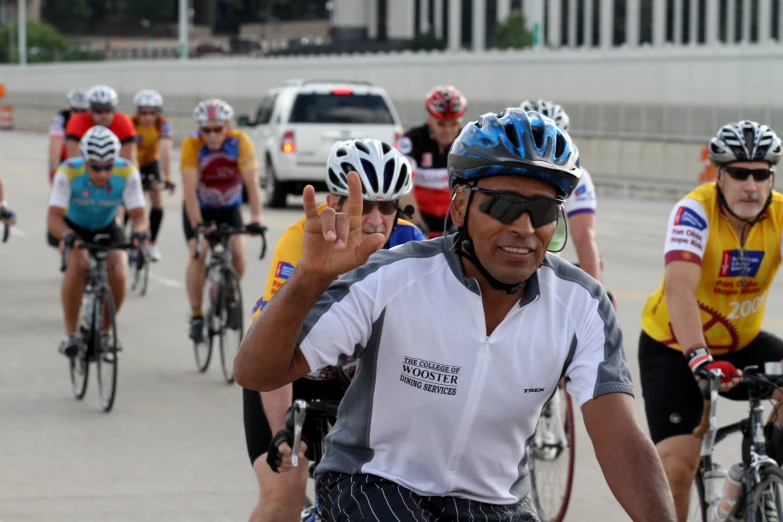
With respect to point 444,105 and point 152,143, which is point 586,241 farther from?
point 152,143

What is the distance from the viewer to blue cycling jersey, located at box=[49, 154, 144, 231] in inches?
430

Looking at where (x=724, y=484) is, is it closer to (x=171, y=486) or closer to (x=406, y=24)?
(x=171, y=486)

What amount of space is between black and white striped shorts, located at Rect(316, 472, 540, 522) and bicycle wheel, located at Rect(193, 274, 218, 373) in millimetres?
7420

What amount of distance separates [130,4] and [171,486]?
15456cm

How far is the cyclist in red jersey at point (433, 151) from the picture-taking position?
9633 mm

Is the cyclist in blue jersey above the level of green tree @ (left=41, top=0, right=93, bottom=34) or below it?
below

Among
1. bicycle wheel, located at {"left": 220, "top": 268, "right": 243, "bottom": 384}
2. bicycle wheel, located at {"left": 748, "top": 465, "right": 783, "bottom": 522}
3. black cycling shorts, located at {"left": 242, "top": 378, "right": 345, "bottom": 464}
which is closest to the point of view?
bicycle wheel, located at {"left": 748, "top": 465, "right": 783, "bottom": 522}

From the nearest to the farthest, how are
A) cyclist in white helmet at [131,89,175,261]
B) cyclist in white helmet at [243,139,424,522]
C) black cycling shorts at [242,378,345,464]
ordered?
cyclist in white helmet at [243,139,424,522], black cycling shorts at [242,378,345,464], cyclist in white helmet at [131,89,175,261]

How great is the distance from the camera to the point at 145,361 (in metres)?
11.5

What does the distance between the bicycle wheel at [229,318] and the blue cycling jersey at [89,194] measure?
1036 millimetres

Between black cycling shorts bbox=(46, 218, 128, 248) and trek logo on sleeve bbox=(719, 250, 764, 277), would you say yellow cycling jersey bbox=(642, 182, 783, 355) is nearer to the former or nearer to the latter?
trek logo on sleeve bbox=(719, 250, 764, 277)

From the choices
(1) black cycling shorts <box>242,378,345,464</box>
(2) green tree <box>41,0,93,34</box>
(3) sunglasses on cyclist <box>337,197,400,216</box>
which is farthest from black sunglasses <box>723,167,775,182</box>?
(2) green tree <box>41,0,93,34</box>

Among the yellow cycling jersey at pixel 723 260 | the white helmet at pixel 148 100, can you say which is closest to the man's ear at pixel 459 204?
the yellow cycling jersey at pixel 723 260

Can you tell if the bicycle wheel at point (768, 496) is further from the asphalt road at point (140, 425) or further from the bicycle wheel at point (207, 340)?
the bicycle wheel at point (207, 340)
